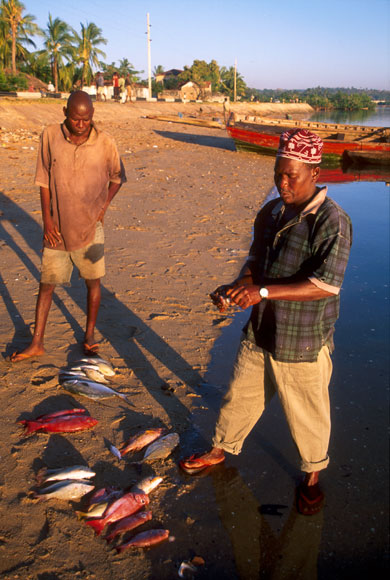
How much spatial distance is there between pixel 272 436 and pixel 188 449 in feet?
2.22

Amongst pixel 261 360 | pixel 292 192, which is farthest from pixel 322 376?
pixel 292 192

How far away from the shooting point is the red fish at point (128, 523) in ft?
8.03

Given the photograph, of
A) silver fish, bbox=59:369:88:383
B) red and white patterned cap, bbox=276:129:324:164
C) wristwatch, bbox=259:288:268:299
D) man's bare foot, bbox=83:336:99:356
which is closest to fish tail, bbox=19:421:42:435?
silver fish, bbox=59:369:88:383

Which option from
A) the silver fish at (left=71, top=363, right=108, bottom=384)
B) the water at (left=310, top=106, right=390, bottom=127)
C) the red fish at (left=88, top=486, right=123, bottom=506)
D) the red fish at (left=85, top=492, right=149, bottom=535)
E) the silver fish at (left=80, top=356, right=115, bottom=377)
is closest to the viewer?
the red fish at (left=85, top=492, right=149, bottom=535)

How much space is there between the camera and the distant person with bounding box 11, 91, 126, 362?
3.54 metres

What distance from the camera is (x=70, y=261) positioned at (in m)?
3.94

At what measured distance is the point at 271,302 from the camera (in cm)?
238

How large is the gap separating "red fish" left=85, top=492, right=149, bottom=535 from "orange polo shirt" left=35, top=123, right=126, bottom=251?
6.69ft

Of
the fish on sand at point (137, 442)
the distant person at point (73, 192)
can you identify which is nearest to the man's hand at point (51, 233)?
the distant person at point (73, 192)

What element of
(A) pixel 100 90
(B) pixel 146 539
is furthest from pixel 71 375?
(A) pixel 100 90

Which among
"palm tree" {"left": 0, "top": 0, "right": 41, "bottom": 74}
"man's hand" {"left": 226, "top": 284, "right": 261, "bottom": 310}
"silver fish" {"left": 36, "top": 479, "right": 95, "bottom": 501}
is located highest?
"palm tree" {"left": 0, "top": 0, "right": 41, "bottom": 74}

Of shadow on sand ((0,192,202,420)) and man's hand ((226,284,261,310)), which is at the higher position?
man's hand ((226,284,261,310))

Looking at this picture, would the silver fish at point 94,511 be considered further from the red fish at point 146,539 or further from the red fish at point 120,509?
the red fish at point 146,539

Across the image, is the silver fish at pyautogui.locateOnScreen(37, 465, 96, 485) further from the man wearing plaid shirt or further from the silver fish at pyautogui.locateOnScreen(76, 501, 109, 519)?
the man wearing plaid shirt
